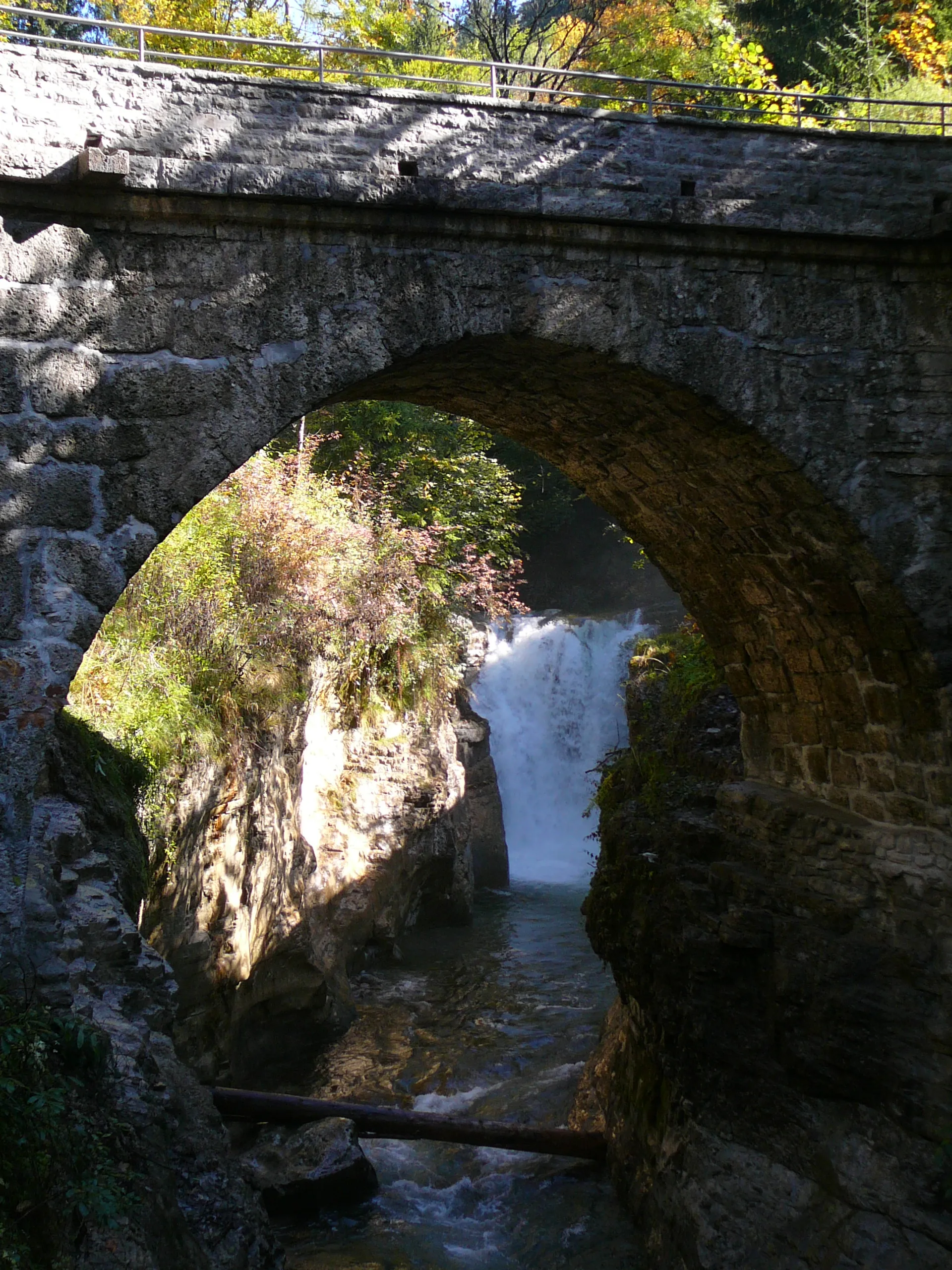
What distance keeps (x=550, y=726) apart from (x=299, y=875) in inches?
286

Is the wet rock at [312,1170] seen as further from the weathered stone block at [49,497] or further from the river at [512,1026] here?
the weathered stone block at [49,497]

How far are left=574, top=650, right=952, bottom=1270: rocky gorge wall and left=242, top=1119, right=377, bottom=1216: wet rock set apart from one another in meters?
1.45

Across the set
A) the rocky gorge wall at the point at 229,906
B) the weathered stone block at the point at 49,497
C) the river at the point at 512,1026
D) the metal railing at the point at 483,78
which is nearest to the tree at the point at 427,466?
the rocky gorge wall at the point at 229,906

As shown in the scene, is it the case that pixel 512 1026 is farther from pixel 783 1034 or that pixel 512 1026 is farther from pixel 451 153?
pixel 451 153

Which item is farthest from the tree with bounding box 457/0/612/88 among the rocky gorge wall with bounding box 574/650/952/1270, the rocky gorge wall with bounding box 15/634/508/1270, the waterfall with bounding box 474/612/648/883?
the rocky gorge wall with bounding box 574/650/952/1270

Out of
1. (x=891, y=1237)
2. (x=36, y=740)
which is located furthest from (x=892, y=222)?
(x=891, y=1237)

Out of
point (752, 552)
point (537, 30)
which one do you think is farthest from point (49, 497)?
point (537, 30)

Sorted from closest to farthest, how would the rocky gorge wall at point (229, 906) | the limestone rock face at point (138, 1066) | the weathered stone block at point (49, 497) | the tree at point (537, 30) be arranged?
the limestone rock face at point (138, 1066)
the rocky gorge wall at point (229, 906)
the weathered stone block at point (49, 497)
the tree at point (537, 30)

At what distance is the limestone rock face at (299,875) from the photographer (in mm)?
6145

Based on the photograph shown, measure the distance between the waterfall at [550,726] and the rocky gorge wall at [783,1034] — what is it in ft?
27.9

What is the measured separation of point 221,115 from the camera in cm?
371

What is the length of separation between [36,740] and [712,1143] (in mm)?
3730

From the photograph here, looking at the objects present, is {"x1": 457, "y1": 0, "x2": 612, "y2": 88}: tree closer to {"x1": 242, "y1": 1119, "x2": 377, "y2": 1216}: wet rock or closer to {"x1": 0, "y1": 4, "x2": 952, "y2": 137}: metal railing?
{"x1": 0, "y1": 4, "x2": 952, "y2": 137}: metal railing

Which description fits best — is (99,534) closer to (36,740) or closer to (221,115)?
(36,740)
